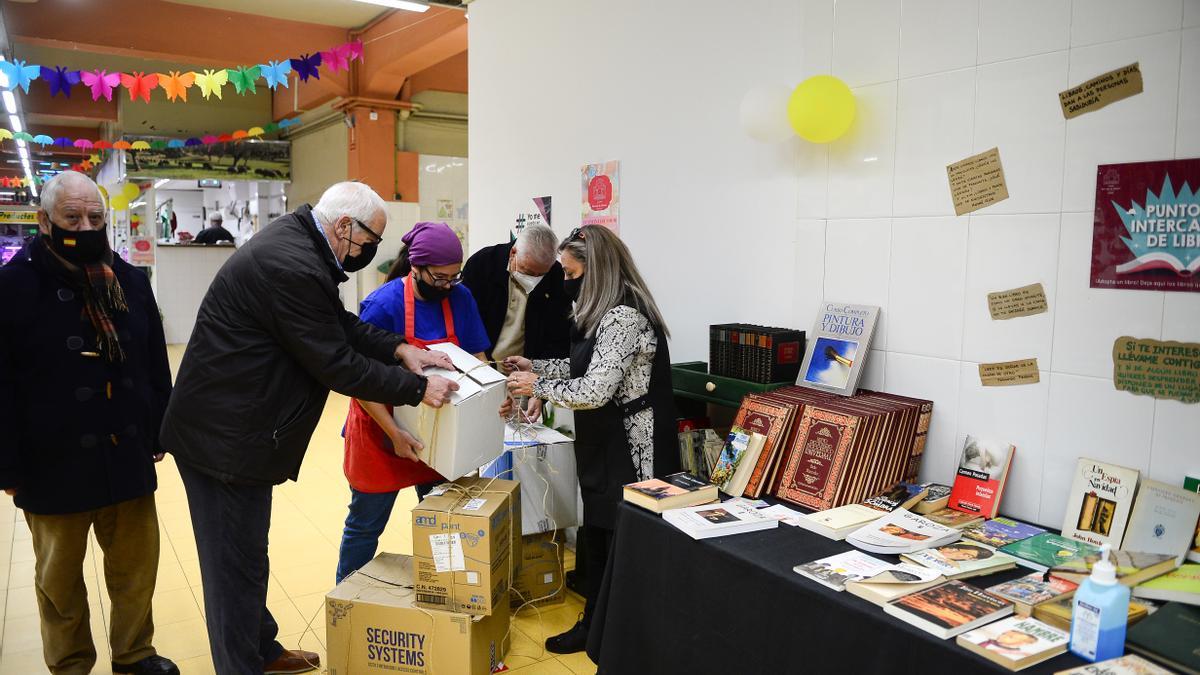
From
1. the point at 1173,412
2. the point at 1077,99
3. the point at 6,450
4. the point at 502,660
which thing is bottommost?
the point at 502,660

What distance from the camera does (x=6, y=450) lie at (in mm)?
2502

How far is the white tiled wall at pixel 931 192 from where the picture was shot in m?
2.08

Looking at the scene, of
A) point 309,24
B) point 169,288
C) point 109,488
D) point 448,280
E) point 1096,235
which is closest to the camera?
point 1096,235

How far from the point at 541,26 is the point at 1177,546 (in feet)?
13.3

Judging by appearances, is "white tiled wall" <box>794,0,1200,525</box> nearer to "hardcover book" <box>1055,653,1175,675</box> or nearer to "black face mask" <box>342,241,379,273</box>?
"hardcover book" <box>1055,653,1175,675</box>

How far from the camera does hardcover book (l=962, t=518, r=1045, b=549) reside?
2.13 m

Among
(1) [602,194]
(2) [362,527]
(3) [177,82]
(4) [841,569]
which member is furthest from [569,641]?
(3) [177,82]

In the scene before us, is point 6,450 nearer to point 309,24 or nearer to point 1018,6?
point 1018,6

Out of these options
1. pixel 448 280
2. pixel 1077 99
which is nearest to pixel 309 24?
pixel 448 280

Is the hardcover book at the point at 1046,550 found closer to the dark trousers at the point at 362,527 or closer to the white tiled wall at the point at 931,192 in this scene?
the white tiled wall at the point at 931,192

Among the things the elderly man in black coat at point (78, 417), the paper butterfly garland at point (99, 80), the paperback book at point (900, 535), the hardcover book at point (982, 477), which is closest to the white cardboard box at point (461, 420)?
the elderly man in black coat at point (78, 417)

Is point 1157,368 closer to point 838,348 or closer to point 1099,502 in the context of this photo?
point 1099,502

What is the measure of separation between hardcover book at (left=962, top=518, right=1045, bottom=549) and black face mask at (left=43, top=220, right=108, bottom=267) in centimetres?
287

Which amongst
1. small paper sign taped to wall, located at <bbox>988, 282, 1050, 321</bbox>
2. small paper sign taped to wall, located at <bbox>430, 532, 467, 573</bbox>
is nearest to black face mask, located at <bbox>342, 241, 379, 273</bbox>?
small paper sign taped to wall, located at <bbox>430, 532, 467, 573</bbox>
